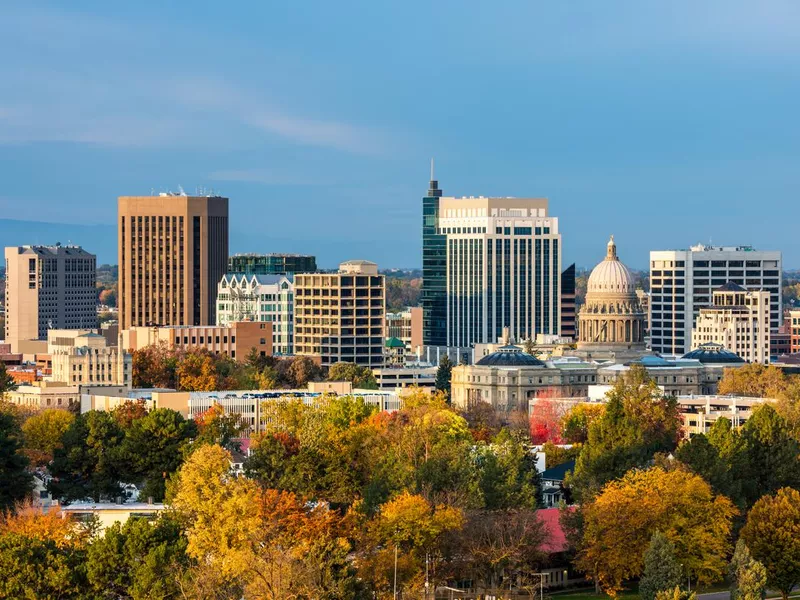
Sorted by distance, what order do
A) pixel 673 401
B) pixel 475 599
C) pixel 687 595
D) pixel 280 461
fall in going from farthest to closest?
pixel 673 401
pixel 280 461
pixel 475 599
pixel 687 595

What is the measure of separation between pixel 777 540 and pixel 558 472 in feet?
119

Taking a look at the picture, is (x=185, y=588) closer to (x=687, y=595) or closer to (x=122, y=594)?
(x=122, y=594)

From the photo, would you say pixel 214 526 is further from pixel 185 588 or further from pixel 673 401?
pixel 673 401

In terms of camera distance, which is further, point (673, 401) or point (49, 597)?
point (673, 401)

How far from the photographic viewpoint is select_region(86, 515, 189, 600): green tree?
106 m

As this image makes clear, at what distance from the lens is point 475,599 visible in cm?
11869

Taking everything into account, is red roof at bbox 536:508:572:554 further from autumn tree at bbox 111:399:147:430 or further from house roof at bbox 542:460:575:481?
autumn tree at bbox 111:399:147:430

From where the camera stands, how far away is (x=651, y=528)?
12638 centimetres

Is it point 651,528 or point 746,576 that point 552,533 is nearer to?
point 651,528

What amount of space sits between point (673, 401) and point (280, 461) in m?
57.1

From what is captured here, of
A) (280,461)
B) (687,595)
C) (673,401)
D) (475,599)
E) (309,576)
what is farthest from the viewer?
(673,401)

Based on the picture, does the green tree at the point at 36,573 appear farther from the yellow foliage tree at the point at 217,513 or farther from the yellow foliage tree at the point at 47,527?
the yellow foliage tree at the point at 217,513

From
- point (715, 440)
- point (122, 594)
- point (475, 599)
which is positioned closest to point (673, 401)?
point (715, 440)

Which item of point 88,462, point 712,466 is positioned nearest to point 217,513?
point 712,466
